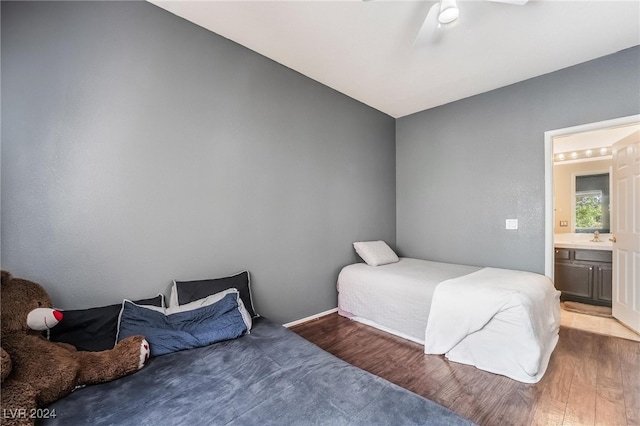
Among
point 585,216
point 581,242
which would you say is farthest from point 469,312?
point 585,216

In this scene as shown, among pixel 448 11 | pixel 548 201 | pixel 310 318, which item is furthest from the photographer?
pixel 310 318

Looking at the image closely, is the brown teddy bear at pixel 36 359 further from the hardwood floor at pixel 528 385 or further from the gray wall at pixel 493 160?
the gray wall at pixel 493 160

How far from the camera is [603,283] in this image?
339cm

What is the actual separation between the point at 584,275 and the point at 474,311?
2.79 meters

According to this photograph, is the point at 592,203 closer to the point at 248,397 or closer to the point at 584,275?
the point at 584,275

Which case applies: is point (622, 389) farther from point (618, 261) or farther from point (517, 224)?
point (618, 261)

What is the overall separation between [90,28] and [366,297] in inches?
125

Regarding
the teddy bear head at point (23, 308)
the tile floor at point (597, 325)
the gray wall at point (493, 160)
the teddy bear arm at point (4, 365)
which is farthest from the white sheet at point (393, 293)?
the teddy bear arm at point (4, 365)

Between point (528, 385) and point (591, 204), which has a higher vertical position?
point (591, 204)

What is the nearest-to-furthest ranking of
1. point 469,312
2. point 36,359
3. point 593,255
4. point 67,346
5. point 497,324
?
point 36,359 < point 67,346 < point 497,324 < point 469,312 < point 593,255

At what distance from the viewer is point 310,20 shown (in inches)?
80.5

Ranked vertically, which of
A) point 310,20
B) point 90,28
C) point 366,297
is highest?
point 310,20

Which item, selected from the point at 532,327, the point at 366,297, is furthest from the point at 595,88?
the point at 366,297

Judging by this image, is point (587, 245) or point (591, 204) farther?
point (591, 204)
